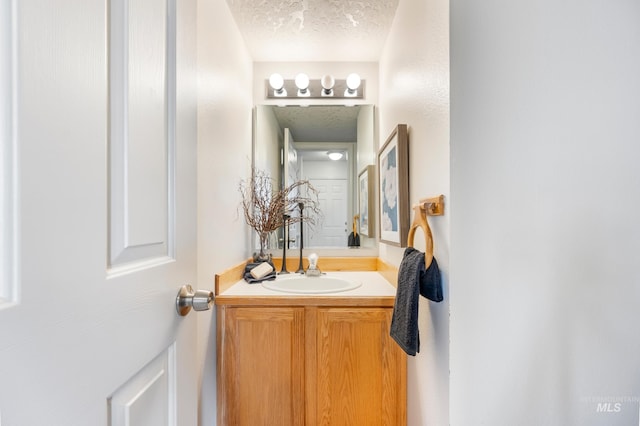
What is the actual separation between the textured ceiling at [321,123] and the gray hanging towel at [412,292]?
4.03 ft

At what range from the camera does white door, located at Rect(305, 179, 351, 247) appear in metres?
1.98

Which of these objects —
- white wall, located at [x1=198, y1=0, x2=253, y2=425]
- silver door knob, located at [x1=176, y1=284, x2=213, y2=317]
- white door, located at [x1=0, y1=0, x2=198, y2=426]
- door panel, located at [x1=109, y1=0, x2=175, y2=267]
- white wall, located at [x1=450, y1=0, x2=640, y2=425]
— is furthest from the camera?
white wall, located at [x1=198, y1=0, x2=253, y2=425]

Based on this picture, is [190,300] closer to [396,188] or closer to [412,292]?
[412,292]

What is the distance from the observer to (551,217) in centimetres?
79

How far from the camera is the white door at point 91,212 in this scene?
308 mm

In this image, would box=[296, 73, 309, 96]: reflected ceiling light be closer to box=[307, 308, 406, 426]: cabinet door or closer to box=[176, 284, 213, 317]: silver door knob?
box=[307, 308, 406, 426]: cabinet door

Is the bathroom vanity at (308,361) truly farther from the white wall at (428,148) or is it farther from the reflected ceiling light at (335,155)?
the reflected ceiling light at (335,155)

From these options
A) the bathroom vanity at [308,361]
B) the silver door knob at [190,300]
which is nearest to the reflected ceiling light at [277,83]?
the bathroom vanity at [308,361]

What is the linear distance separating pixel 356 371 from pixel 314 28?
1.80 m

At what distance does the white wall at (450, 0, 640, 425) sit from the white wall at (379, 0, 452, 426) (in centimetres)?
7

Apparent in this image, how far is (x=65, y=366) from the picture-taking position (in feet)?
1.16

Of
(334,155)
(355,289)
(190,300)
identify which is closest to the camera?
(190,300)

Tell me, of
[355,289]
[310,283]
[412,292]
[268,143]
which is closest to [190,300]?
[412,292]

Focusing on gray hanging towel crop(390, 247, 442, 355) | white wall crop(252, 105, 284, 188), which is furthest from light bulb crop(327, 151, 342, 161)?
gray hanging towel crop(390, 247, 442, 355)
